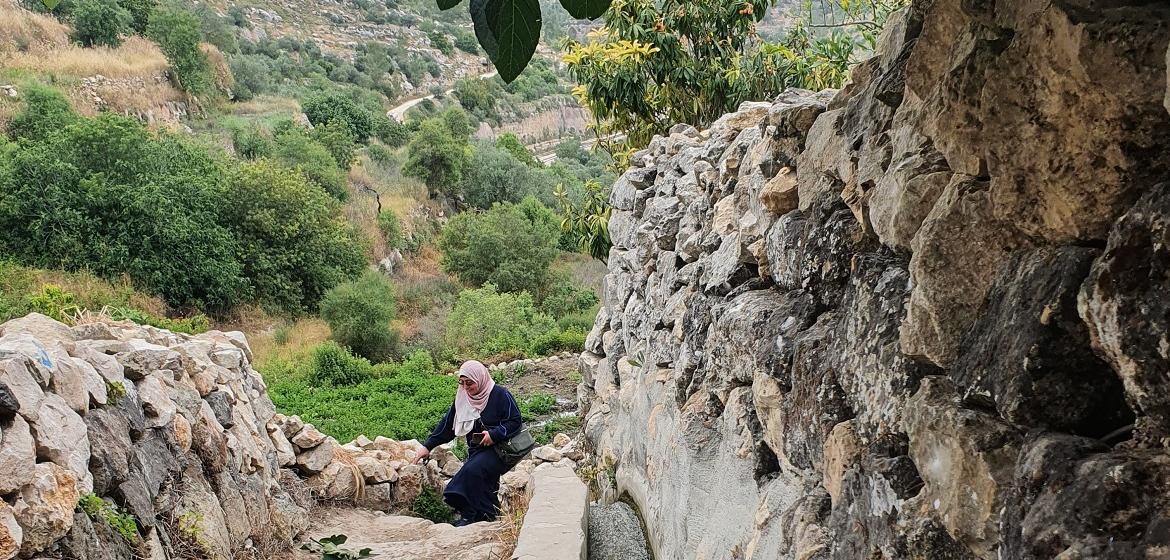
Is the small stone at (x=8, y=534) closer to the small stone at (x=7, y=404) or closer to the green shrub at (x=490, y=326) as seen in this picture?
the small stone at (x=7, y=404)

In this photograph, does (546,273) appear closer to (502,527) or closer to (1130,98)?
(502,527)

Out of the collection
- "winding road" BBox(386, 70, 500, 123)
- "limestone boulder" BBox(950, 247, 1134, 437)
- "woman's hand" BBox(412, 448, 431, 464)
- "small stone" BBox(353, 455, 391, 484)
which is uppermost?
"limestone boulder" BBox(950, 247, 1134, 437)

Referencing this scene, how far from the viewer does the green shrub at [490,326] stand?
13922mm

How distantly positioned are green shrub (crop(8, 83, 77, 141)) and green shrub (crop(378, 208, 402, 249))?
24.1 ft

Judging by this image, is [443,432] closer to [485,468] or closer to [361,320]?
[485,468]

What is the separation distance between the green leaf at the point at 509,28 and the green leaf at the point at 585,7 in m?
0.06

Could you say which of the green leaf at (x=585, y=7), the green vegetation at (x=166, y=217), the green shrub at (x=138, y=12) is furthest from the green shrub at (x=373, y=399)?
the green shrub at (x=138, y=12)

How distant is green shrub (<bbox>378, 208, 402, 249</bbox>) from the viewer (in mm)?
22153

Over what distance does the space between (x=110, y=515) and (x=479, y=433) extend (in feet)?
9.40

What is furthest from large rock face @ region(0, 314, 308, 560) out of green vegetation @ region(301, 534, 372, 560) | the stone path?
the stone path

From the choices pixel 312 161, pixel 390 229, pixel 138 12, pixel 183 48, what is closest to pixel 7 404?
pixel 390 229

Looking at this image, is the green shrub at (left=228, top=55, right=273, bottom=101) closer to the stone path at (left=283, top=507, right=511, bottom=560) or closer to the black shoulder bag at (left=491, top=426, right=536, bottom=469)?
the stone path at (left=283, top=507, right=511, bottom=560)

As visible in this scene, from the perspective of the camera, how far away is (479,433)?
607 centimetres

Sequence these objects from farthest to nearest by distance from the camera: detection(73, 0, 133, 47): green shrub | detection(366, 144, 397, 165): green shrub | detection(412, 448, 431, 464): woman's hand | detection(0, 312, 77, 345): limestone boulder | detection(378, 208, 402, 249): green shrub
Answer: detection(366, 144, 397, 165): green shrub, detection(73, 0, 133, 47): green shrub, detection(378, 208, 402, 249): green shrub, detection(412, 448, 431, 464): woman's hand, detection(0, 312, 77, 345): limestone boulder
